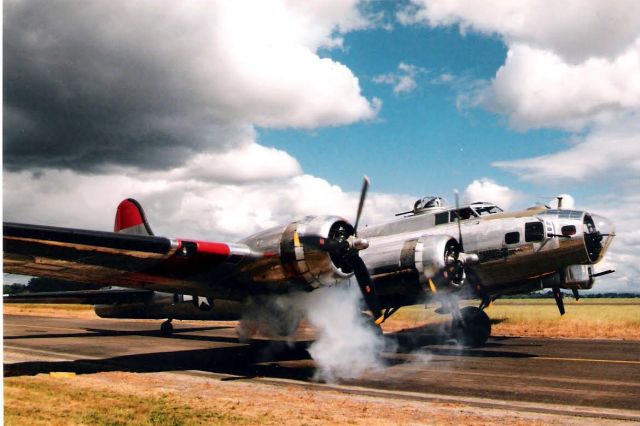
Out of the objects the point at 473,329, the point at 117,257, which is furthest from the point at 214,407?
the point at 473,329

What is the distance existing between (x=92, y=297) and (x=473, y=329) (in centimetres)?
1864

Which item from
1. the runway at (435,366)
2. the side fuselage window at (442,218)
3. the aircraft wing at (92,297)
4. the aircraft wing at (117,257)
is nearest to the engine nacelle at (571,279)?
the runway at (435,366)

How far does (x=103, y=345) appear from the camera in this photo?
67.5 ft

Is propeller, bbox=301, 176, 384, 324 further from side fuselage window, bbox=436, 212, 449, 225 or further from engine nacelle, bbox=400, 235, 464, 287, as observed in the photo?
side fuselage window, bbox=436, 212, 449, 225

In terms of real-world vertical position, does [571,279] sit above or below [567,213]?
below

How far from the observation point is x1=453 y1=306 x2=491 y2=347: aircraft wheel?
18.1 m

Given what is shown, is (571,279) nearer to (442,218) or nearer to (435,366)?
(442,218)

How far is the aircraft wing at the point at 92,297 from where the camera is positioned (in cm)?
2483

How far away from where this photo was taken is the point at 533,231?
15.6 m

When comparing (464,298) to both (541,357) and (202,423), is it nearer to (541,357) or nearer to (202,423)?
(541,357)

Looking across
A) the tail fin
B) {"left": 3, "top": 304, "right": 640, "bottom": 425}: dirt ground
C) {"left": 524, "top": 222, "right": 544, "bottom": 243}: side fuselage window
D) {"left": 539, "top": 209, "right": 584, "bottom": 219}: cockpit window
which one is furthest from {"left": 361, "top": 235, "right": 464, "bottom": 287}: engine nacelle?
the tail fin

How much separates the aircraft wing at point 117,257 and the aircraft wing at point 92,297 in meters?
10.7

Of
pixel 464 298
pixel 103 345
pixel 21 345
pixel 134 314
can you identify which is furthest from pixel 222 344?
pixel 464 298

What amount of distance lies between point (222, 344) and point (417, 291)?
10.6 meters
